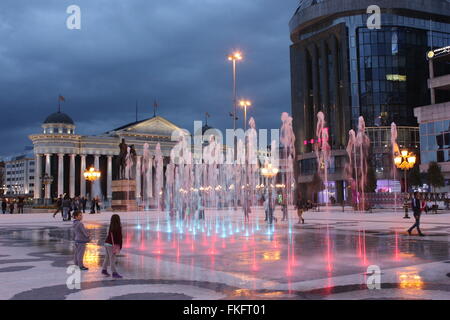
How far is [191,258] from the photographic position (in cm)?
1351

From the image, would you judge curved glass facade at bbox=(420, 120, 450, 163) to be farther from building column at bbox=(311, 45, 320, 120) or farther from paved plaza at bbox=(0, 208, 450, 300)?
paved plaza at bbox=(0, 208, 450, 300)

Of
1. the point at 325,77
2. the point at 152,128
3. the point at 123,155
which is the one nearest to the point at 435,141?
the point at 325,77

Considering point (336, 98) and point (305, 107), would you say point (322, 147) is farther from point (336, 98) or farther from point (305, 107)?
point (305, 107)

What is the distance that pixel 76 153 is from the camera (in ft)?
364

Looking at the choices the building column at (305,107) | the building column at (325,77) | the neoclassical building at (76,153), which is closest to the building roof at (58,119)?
the neoclassical building at (76,153)

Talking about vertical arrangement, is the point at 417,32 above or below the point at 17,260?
above

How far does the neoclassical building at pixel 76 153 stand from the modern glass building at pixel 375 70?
155 feet

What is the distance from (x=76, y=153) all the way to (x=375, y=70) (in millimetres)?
66634

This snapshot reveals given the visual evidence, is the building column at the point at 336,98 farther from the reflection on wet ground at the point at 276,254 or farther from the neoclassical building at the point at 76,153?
the reflection on wet ground at the point at 276,254

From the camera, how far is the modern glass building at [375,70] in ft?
285

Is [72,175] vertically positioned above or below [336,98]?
below
